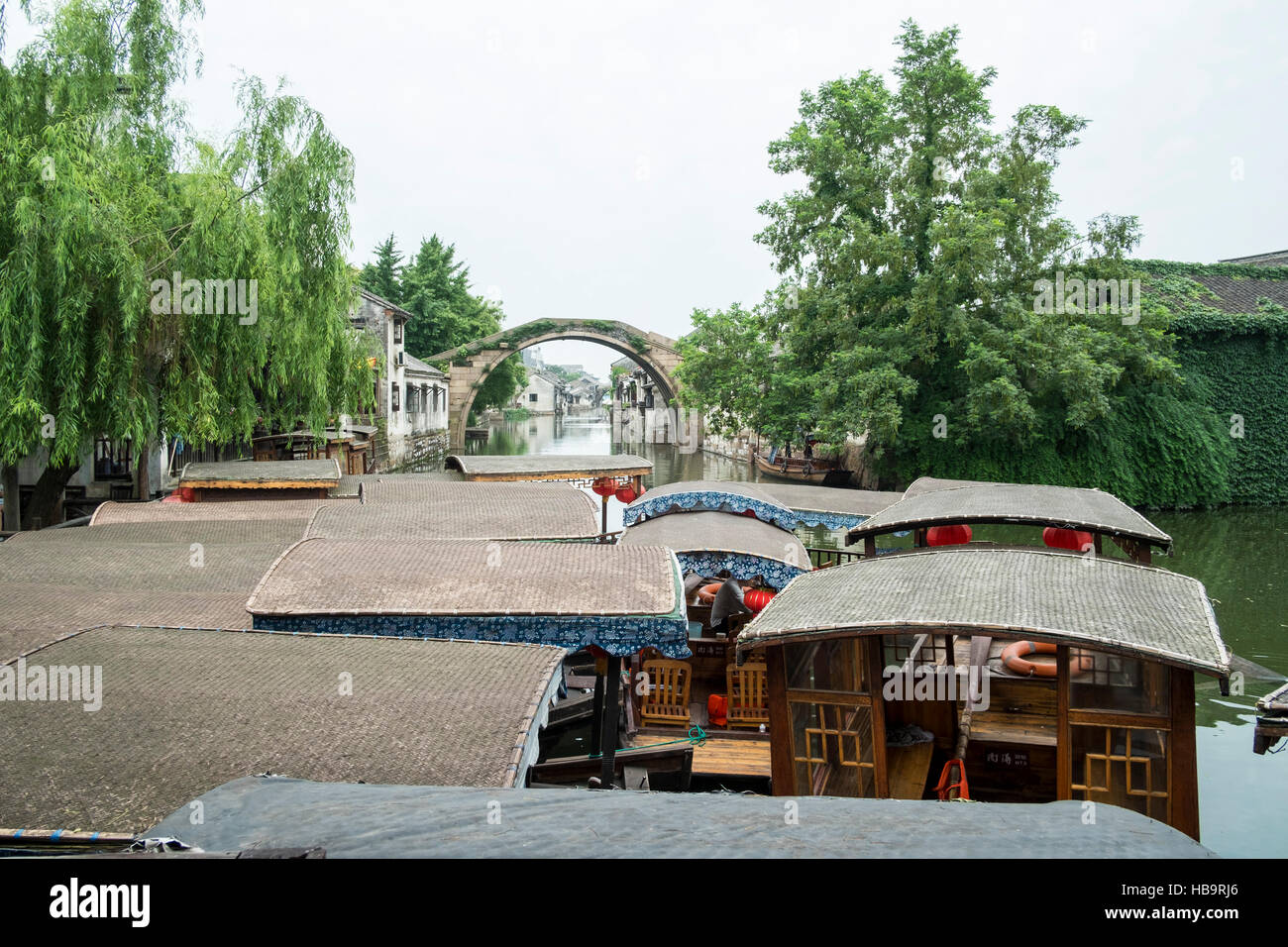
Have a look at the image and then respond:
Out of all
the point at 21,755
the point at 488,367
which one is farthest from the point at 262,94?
the point at 488,367

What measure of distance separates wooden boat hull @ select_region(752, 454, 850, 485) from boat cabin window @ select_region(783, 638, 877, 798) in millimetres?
20806

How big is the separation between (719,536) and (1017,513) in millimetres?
2825

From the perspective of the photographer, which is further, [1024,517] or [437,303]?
[437,303]

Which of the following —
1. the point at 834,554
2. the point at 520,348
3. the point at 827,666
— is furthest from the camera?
the point at 520,348

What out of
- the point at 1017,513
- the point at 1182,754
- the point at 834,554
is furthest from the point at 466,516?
the point at 1182,754

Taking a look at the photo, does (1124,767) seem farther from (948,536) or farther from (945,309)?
(945,309)

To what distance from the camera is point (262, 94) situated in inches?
475

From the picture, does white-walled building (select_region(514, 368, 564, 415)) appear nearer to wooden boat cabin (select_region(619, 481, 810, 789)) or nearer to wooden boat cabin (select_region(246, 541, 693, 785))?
wooden boat cabin (select_region(619, 481, 810, 789))

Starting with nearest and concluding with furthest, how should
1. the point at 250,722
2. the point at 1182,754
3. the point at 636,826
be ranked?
the point at 636,826 < the point at 250,722 < the point at 1182,754

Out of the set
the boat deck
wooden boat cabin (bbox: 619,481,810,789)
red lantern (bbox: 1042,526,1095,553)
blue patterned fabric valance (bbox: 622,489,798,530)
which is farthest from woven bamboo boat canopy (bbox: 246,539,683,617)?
red lantern (bbox: 1042,526,1095,553)

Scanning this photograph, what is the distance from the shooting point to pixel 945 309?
19.4 m

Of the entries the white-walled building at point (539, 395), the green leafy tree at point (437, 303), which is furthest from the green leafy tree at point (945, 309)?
the white-walled building at point (539, 395)

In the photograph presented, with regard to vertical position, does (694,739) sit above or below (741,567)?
below
